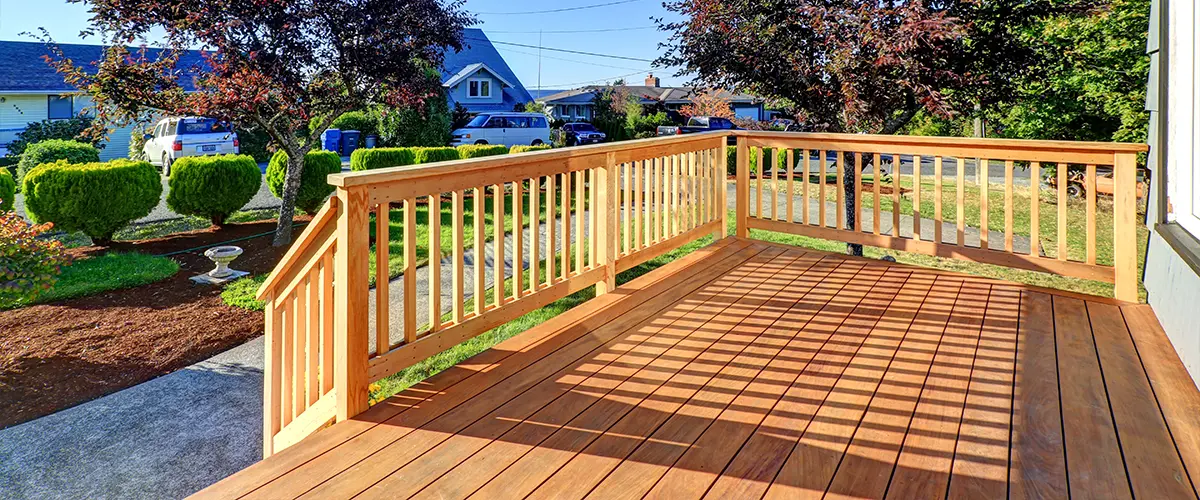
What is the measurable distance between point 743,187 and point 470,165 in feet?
9.09

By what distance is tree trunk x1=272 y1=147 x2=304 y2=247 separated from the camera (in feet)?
24.0

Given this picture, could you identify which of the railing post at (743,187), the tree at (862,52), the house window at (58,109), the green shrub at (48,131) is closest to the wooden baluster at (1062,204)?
the tree at (862,52)

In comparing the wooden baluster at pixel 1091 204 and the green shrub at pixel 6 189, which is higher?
the green shrub at pixel 6 189

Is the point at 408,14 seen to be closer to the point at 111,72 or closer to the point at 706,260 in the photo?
the point at 111,72

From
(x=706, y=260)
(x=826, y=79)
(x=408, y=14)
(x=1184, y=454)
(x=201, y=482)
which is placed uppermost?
(x=408, y=14)

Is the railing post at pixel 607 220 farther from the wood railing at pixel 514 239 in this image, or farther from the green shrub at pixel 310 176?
the green shrub at pixel 310 176

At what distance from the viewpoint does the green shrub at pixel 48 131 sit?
1767cm

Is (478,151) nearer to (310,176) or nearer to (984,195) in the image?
(310,176)

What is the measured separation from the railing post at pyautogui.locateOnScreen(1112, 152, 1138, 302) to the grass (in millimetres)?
6662

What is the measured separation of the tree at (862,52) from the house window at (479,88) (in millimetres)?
22663

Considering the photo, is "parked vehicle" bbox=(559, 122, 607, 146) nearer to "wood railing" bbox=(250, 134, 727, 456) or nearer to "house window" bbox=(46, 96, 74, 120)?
Result: "house window" bbox=(46, 96, 74, 120)

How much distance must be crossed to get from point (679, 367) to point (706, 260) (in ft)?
6.23

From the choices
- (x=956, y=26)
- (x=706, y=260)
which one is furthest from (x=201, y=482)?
(x=956, y=26)

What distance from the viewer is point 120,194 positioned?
7.11 meters
